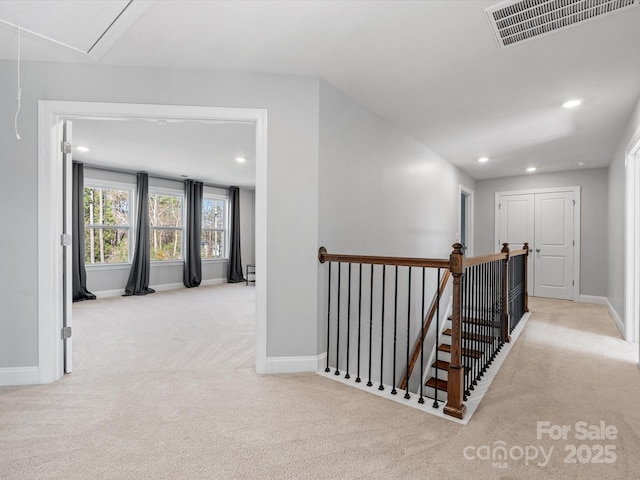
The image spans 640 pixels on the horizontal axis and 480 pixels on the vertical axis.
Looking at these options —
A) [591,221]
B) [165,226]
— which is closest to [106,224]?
[165,226]

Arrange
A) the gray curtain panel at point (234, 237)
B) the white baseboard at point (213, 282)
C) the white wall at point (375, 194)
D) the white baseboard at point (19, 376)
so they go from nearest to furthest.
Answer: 1. the white baseboard at point (19, 376)
2. the white wall at point (375, 194)
3. the white baseboard at point (213, 282)
4. the gray curtain panel at point (234, 237)

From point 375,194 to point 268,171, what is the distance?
1.32m

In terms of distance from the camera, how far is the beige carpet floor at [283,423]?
1.54 m

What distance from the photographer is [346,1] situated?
179 centimetres

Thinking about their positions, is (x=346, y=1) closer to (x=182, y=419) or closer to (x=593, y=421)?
(x=182, y=419)

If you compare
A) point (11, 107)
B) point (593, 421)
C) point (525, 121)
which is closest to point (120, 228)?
point (11, 107)

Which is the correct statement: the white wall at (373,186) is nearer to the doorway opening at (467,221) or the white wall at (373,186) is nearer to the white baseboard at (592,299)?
the doorway opening at (467,221)

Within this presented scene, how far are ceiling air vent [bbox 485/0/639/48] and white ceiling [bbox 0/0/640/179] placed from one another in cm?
7

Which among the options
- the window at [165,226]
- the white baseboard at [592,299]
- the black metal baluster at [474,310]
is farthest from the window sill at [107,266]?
the white baseboard at [592,299]

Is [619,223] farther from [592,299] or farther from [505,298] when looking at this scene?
[592,299]

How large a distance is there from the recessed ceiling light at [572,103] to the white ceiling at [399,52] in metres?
0.07

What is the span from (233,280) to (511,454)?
7.07 metres

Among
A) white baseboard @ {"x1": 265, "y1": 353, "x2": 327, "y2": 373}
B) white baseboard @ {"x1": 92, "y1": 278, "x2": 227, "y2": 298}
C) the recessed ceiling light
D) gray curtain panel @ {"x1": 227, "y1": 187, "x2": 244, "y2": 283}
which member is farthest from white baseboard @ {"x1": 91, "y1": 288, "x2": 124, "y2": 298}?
the recessed ceiling light

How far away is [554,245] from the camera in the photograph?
6.18 m
